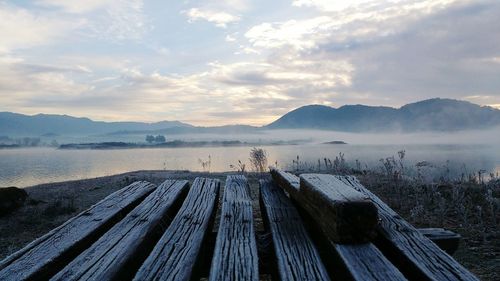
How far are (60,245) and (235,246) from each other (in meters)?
0.87

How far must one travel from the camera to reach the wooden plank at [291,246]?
5.17ft

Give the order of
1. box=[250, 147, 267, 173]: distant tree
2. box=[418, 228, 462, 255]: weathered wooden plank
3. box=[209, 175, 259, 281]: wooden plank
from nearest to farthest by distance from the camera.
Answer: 1. box=[209, 175, 259, 281]: wooden plank
2. box=[418, 228, 462, 255]: weathered wooden plank
3. box=[250, 147, 267, 173]: distant tree

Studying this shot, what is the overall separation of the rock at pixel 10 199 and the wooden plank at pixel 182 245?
676 cm

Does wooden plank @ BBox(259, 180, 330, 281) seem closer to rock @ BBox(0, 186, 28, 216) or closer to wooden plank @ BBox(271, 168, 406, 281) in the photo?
wooden plank @ BBox(271, 168, 406, 281)

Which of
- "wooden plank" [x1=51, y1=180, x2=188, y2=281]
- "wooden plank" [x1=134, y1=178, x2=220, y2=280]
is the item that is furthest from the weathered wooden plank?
"wooden plank" [x1=51, y1=180, x2=188, y2=281]

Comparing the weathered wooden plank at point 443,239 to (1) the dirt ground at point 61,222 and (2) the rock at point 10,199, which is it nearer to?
(1) the dirt ground at point 61,222

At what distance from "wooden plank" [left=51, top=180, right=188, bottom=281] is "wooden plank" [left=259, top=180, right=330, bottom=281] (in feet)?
2.24

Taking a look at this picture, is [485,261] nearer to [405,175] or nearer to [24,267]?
[24,267]

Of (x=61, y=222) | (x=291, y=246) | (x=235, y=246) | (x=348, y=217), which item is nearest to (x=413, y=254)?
(x=348, y=217)

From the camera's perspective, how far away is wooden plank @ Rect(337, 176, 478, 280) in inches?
59.2

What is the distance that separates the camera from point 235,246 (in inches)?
73.2

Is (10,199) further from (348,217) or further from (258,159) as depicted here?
(258,159)

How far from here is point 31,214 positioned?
25.3ft

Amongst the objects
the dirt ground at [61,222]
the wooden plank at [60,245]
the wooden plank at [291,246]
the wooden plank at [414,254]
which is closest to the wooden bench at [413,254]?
the wooden plank at [414,254]
